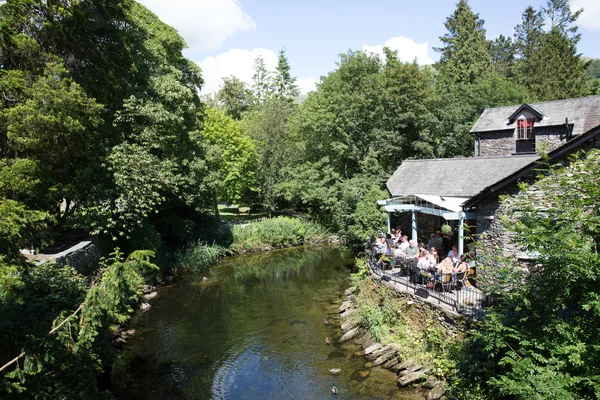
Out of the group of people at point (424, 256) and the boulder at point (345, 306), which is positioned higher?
the group of people at point (424, 256)

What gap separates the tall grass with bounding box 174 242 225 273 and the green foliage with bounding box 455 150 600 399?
20037mm

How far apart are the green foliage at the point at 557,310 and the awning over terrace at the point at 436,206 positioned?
4.04 metres

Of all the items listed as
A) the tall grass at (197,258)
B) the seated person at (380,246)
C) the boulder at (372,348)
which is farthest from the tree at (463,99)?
the boulder at (372,348)

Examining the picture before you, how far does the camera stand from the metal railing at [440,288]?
12.2 metres

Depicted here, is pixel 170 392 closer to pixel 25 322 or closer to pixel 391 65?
pixel 25 322

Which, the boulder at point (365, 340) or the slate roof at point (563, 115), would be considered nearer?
the boulder at point (365, 340)

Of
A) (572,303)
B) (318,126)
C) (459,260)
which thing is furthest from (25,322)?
(318,126)

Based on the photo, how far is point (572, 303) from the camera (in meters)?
8.50

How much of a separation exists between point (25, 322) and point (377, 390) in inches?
354

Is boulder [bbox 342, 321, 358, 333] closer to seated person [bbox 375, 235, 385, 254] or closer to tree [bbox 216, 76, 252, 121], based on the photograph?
seated person [bbox 375, 235, 385, 254]

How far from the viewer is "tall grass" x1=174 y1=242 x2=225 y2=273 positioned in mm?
26039

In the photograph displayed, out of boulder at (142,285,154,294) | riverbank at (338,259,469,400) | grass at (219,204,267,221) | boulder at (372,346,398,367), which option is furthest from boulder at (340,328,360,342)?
grass at (219,204,267,221)

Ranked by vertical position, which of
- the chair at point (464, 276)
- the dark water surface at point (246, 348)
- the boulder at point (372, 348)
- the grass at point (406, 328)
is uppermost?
the chair at point (464, 276)

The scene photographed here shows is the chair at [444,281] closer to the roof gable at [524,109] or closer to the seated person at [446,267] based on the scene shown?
the seated person at [446,267]
